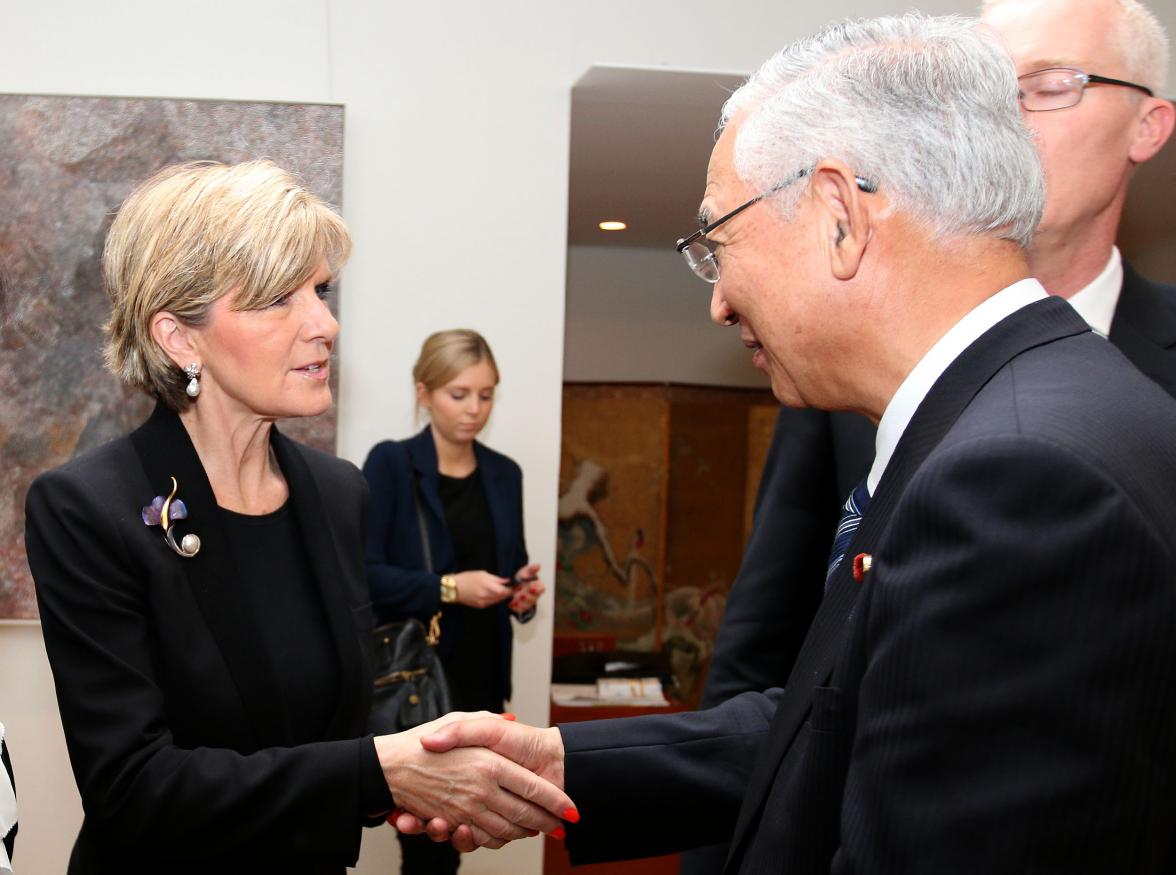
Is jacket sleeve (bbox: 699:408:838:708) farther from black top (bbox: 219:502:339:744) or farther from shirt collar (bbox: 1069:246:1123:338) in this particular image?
black top (bbox: 219:502:339:744)

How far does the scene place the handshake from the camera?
Result: 5.80 ft

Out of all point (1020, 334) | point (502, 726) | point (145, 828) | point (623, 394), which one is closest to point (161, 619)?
point (145, 828)

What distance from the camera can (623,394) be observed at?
8.50m

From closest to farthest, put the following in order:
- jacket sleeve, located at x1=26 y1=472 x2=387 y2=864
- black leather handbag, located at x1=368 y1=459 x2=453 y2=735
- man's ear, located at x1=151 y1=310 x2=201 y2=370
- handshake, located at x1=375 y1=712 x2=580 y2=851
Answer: jacket sleeve, located at x1=26 y1=472 x2=387 y2=864 < handshake, located at x1=375 y1=712 x2=580 y2=851 < man's ear, located at x1=151 y1=310 x2=201 y2=370 < black leather handbag, located at x1=368 y1=459 x2=453 y2=735

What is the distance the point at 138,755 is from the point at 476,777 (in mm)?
517

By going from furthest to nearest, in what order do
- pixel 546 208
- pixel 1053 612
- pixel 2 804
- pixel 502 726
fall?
pixel 546 208 → pixel 502 726 → pixel 2 804 → pixel 1053 612

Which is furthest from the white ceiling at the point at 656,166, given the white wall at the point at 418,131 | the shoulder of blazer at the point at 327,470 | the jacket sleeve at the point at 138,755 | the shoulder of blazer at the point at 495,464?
the jacket sleeve at the point at 138,755

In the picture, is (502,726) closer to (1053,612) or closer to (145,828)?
(145,828)

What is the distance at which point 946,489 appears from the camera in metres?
0.89

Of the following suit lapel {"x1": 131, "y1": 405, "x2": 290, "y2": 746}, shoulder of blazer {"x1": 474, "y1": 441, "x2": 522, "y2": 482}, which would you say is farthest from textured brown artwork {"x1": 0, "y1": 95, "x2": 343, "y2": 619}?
suit lapel {"x1": 131, "y1": 405, "x2": 290, "y2": 746}

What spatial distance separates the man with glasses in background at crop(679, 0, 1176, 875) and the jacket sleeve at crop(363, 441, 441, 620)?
182 centimetres

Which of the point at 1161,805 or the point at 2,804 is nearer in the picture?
the point at 1161,805

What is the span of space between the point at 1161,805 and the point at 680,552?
7673 millimetres

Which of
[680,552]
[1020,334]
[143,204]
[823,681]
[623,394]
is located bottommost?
[680,552]
